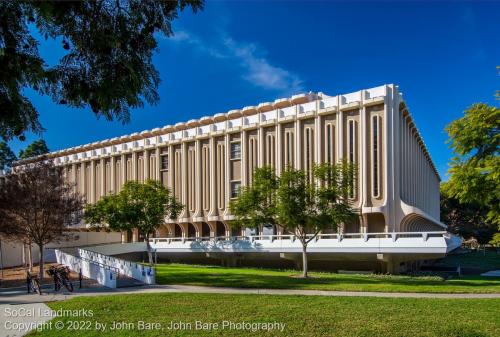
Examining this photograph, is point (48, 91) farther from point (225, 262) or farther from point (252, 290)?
point (225, 262)

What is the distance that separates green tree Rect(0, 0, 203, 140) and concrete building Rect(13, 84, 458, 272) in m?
27.2

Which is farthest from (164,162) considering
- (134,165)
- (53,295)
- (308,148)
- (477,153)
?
(477,153)

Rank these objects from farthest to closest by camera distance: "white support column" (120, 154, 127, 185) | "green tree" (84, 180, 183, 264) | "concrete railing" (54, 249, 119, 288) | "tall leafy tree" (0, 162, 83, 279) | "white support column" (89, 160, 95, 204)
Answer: "white support column" (89, 160, 95, 204), "white support column" (120, 154, 127, 185), "green tree" (84, 180, 183, 264), "tall leafy tree" (0, 162, 83, 279), "concrete railing" (54, 249, 119, 288)

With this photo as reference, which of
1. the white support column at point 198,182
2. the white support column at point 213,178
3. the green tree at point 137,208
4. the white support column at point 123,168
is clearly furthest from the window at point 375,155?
the white support column at point 123,168

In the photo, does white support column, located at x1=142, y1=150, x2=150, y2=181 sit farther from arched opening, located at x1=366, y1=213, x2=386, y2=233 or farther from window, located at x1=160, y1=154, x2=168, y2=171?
arched opening, located at x1=366, y1=213, x2=386, y2=233

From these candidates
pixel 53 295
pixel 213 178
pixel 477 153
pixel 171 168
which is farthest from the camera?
pixel 171 168

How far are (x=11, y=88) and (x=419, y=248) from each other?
2894cm

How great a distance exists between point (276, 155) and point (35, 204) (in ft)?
86.1

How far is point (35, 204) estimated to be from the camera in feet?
86.5

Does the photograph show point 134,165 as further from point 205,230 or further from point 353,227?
point 353,227

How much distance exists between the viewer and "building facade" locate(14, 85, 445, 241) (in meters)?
40.7

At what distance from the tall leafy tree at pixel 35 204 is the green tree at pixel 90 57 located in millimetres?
22692

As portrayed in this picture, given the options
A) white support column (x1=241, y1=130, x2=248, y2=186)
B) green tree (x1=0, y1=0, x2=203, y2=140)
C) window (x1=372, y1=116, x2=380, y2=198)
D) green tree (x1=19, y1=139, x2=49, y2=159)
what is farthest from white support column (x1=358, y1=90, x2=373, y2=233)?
green tree (x1=19, y1=139, x2=49, y2=159)

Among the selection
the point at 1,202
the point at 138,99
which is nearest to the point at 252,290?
the point at 138,99
